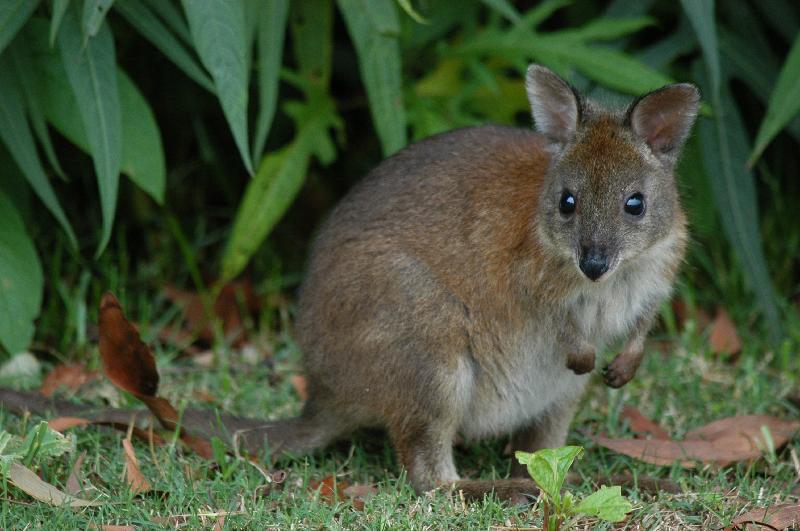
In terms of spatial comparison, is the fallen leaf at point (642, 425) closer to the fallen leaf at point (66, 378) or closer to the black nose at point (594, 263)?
the black nose at point (594, 263)

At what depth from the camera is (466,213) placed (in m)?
3.95

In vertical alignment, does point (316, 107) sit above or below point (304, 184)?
above

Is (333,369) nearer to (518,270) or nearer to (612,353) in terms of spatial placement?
(518,270)

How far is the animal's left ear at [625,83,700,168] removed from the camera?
362 cm

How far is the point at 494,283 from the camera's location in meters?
3.84

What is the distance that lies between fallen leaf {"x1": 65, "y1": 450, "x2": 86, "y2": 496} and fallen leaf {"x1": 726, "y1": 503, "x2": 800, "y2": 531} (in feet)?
6.17

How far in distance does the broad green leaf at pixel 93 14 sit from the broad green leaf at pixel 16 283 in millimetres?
1100

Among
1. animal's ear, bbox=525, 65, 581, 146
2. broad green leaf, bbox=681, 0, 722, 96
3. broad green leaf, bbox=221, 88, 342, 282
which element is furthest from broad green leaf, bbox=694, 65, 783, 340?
broad green leaf, bbox=221, 88, 342, 282

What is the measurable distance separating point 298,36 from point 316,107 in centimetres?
32

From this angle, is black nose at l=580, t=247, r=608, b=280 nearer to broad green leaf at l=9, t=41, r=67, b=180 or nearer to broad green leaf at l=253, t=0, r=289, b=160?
broad green leaf at l=253, t=0, r=289, b=160

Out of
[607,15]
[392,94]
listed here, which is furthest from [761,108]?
[392,94]

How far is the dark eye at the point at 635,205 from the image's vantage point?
142 inches

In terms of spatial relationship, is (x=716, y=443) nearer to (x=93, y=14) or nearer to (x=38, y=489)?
(x=38, y=489)

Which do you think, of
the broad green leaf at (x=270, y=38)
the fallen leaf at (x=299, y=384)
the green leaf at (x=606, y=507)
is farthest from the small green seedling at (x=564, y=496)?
the broad green leaf at (x=270, y=38)
